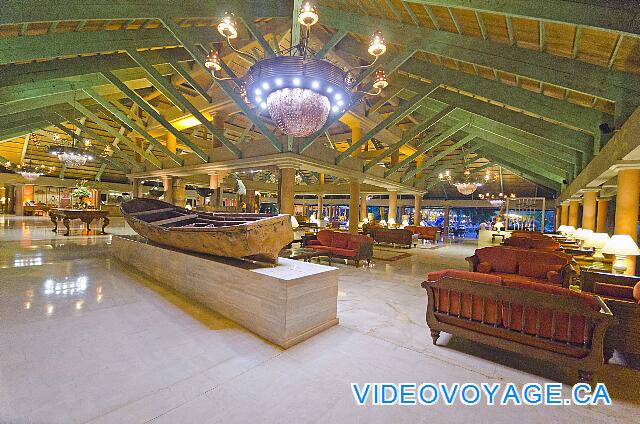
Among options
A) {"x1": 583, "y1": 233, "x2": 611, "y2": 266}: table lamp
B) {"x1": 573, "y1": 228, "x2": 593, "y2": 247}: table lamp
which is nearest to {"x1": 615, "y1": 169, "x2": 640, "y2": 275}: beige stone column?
{"x1": 583, "y1": 233, "x2": 611, "y2": 266}: table lamp

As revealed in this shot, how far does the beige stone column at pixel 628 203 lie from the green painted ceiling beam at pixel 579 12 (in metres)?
3.05

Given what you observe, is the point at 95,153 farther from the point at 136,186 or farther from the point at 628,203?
the point at 628,203

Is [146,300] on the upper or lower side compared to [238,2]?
lower

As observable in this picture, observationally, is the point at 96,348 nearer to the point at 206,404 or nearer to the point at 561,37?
the point at 206,404

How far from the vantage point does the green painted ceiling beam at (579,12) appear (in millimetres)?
2691

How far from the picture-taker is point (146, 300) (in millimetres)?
3691

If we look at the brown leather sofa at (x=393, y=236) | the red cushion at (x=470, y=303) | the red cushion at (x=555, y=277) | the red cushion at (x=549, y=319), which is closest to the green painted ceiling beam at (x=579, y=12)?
the red cushion at (x=549, y=319)

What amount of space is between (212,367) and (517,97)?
730cm

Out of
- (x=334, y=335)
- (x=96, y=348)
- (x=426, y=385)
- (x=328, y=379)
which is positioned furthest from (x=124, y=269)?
(x=426, y=385)

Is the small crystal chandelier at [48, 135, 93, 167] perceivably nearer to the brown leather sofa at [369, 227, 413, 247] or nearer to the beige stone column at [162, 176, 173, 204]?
the beige stone column at [162, 176, 173, 204]

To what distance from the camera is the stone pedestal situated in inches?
104

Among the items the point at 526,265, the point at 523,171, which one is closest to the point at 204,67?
the point at 526,265

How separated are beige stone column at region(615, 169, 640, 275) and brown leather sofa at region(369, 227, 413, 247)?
681 cm

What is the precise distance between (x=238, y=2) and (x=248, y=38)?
3.32 meters
